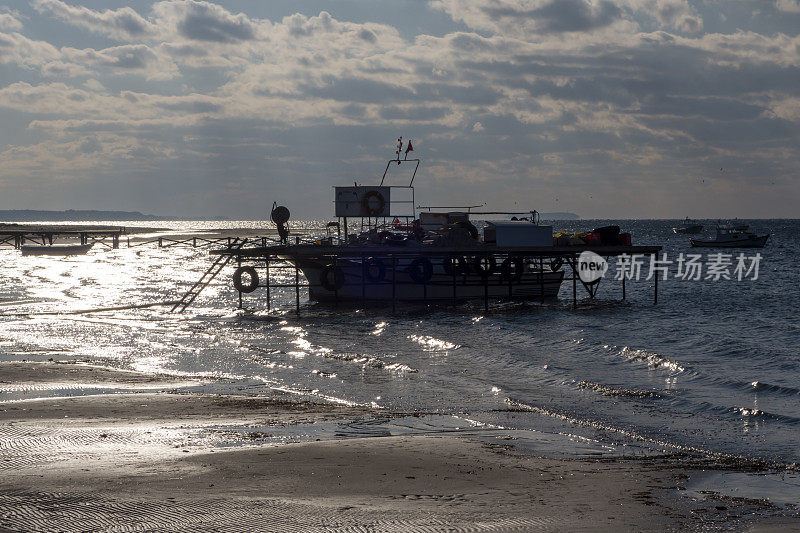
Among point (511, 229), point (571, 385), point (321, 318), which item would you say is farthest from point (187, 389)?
point (511, 229)

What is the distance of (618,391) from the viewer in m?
21.2

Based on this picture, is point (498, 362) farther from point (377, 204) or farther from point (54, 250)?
point (54, 250)

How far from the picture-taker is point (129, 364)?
24078 mm

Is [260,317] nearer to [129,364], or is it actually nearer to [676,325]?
[129,364]

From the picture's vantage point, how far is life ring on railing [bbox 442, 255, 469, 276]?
46.4 meters

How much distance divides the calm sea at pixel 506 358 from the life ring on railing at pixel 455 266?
2.22m

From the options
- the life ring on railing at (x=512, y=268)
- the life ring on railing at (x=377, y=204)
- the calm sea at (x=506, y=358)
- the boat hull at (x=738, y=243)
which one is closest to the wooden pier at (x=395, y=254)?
the life ring on railing at (x=512, y=268)

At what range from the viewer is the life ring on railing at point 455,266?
46406 mm

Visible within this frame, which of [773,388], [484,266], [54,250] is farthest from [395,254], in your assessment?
[54,250]

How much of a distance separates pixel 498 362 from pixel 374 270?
19626mm

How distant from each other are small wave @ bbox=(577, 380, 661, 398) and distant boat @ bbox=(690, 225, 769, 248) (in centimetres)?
12618

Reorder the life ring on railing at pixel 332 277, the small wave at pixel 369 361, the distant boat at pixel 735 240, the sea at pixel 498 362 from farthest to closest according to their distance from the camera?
the distant boat at pixel 735 240 → the life ring on railing at pixel 332 277 → the small wave at pixel 369 361 → the sea at pixel 498 362

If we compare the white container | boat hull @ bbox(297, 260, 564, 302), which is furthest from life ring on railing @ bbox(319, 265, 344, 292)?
the white container

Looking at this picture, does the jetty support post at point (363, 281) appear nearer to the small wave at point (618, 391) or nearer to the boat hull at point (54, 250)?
the small wave at point (618, 391)
